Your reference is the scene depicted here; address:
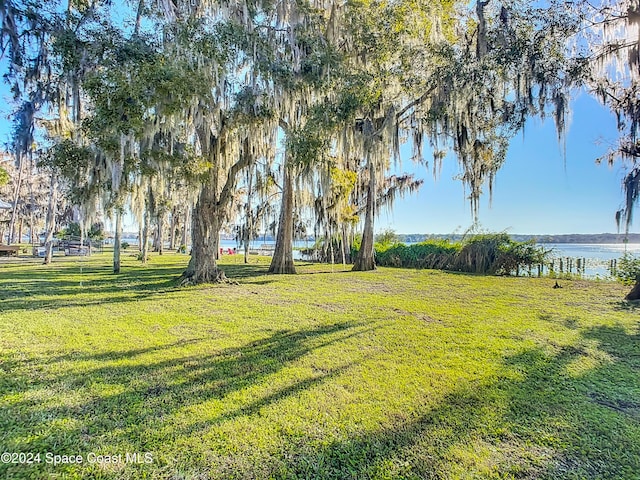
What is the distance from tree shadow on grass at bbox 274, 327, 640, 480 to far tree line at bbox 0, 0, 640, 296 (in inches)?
205

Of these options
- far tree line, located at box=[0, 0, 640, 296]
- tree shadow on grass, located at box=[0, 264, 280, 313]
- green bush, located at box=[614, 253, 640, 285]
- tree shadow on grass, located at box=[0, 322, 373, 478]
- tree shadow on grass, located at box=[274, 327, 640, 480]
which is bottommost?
tree shadow on grass, located at box=[274, 327, 640, 480]

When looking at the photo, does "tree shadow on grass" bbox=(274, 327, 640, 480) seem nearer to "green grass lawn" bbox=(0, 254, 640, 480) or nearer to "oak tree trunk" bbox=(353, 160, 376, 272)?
"green grass lawn" bbox=(0, 254, 640, 480)

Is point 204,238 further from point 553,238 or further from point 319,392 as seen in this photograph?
point 553,238

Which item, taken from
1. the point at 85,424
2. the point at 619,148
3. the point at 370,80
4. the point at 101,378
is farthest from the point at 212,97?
the point at 619,148

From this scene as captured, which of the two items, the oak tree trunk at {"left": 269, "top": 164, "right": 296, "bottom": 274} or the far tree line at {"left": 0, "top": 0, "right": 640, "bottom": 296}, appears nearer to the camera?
the far tree line at {"left": 0, "top": 0, "right": 640, "bottom": 296}

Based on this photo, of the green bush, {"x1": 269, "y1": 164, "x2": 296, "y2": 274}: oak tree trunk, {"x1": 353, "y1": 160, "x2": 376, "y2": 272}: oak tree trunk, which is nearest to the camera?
the green bush

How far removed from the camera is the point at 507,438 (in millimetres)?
2098

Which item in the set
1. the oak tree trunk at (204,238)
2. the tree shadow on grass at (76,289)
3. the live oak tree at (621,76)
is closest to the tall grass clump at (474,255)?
the live oak tree at (621,76)

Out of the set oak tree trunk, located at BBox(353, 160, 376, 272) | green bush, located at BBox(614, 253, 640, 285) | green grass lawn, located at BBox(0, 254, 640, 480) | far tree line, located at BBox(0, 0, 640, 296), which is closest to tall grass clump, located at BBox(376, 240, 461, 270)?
oak tree trunk, located at BBox(353, 160, 376, 272)

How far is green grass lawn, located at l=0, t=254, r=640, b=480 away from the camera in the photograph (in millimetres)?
1874

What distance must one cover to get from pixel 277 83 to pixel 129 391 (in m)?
6.05

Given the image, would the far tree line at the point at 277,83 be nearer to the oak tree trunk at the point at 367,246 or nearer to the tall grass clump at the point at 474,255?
the oak tree trunk at the point at 367,246

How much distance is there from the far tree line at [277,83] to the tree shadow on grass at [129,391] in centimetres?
359

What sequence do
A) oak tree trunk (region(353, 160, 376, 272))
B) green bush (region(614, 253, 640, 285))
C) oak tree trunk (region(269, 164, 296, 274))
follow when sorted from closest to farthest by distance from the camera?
green bush (region(614, 253, 640, 285))
oak tree trunk (region(269, 164, 296, 274))
oak tree trunk (region(353, 160, 376, 272))
